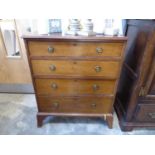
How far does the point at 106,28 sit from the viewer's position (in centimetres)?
106

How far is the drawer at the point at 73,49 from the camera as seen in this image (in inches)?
38.8

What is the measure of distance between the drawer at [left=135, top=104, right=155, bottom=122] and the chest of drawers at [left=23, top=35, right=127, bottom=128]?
265mm

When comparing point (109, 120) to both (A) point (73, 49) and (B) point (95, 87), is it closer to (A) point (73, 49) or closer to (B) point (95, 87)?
(B) point (95, 87)

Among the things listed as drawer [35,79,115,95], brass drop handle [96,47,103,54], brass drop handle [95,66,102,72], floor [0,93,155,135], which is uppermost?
brass drop handle [96,47,103,54]

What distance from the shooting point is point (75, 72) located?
1.10 m

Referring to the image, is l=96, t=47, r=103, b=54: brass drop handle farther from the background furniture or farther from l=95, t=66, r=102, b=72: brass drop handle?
the background furniture

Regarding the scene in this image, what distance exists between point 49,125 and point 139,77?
1013 millimetres

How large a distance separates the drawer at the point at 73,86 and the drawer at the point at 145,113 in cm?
33

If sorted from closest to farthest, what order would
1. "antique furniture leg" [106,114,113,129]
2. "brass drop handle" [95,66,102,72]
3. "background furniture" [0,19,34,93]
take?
"brass drop handle" [95,66,102,72]
"antique furniture leg" [106,114,113,129]
"background furniture" [0,19,34,93]

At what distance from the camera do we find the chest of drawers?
38.7 inches

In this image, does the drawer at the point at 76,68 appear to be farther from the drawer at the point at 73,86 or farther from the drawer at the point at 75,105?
the drawer at the point at 75,105

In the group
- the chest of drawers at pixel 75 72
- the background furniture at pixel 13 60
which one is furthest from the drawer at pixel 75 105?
the background furniture at pixel 13 60

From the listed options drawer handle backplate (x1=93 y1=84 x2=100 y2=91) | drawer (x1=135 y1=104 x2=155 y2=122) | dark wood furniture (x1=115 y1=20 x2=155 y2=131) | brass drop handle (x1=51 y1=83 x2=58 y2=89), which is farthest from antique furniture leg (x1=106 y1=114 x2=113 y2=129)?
brass drop handle (x1=51 y1=83 x2=58 y2=89)

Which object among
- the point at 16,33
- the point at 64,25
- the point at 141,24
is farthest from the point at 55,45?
the point at 16,33
